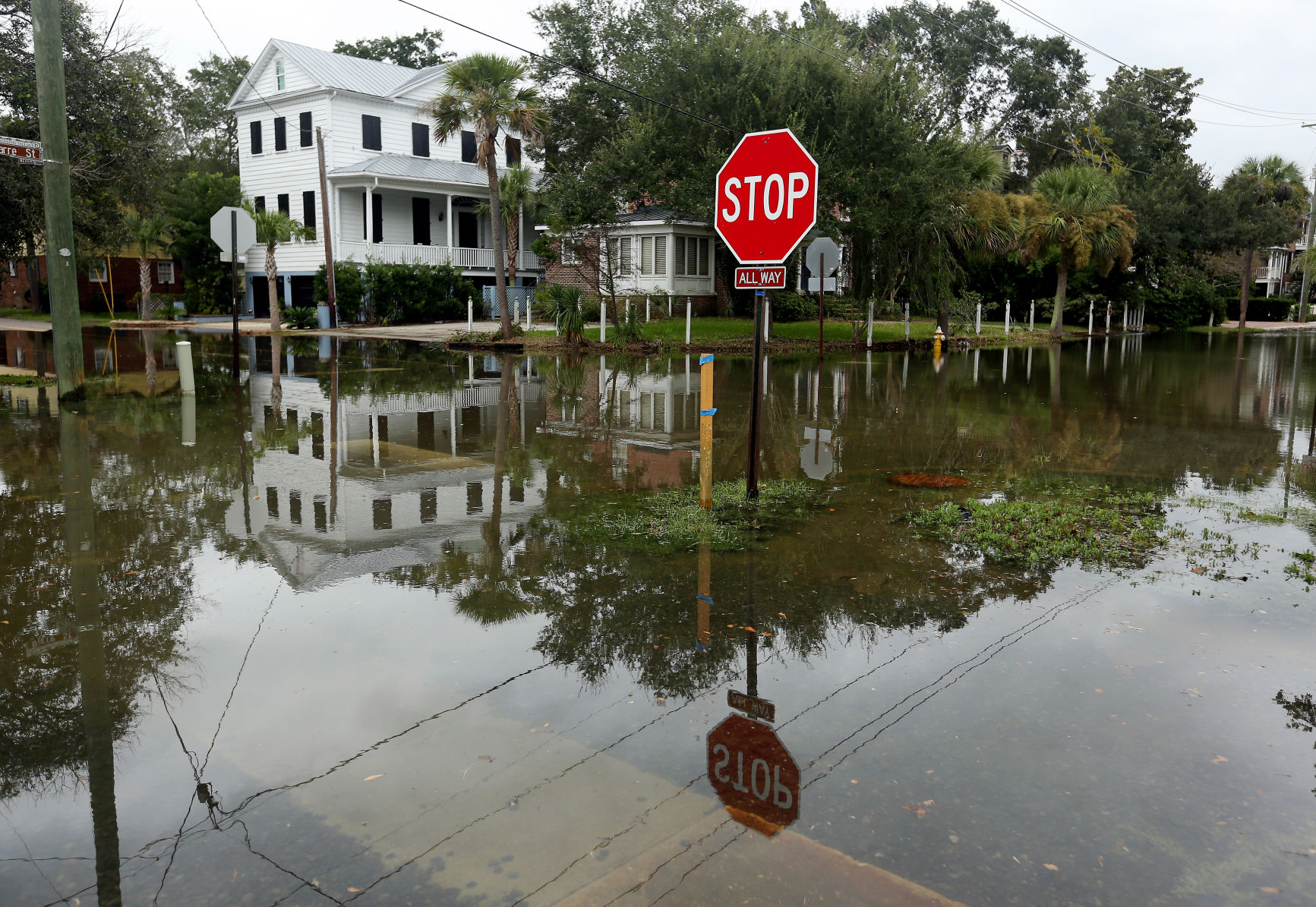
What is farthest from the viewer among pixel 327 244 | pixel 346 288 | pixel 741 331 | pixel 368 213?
pixel 368 213

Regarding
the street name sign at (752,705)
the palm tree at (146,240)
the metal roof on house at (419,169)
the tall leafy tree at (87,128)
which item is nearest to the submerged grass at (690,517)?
the street name sign at (752,705)

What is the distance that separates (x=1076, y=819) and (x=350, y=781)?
2791mm

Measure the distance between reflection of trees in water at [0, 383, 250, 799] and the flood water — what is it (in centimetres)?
4

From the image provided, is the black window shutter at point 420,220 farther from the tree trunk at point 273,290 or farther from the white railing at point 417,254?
the tree trunk at point 273,290

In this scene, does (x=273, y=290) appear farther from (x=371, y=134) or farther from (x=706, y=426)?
(x=706, y=426)

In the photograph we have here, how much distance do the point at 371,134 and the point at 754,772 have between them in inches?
1601

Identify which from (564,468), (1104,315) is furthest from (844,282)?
(564,468)

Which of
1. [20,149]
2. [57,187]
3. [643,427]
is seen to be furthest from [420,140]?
[643,427]

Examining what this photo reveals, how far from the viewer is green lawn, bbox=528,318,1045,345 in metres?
30.5

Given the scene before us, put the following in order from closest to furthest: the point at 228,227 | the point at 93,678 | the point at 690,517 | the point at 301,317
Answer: the point at 93,678 < the point at 690,517 < the point at 228,227 < the point at 301,317

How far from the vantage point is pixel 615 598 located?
624 centimetres

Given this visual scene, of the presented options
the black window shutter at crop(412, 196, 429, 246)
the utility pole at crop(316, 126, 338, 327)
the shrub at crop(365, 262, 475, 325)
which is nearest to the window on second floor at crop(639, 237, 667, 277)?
the shrub at crop(365, 262, 475, 325)

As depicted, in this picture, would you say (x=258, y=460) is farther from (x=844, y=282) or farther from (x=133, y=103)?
(x=844, y=282)

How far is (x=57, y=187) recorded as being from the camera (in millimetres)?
14070
